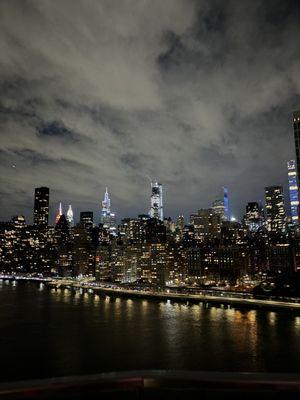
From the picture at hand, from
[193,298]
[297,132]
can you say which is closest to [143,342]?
[193,298]

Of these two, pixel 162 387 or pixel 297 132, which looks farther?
pixel 297 132

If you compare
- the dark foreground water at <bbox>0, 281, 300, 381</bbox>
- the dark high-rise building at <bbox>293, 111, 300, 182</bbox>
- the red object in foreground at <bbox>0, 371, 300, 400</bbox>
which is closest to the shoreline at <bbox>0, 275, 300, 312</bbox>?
the dark foreground water at <bbox>0, 281, 300, 381</bbox>

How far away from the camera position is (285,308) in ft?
154

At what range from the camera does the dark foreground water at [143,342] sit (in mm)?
21891

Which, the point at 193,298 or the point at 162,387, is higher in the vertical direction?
the point at 162,387

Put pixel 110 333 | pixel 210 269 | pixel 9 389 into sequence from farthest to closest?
pixel 210 269 < pixel 110 333 < pixel 9 389

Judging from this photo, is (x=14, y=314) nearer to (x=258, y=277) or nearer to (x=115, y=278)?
(x=258, y=277)

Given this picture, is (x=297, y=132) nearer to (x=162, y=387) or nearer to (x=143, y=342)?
(x=143, y=342)

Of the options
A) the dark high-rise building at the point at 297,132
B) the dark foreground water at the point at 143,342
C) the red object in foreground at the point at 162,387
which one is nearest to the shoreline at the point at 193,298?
the dark foreground water at the point at 143,342

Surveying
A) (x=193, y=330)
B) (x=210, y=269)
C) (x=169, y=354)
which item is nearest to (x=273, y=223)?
(x=210, y=269)

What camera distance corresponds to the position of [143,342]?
28.0 meters

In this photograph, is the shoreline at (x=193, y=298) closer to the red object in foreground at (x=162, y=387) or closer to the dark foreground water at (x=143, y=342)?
the dark foreground water at (x=143, y=342)

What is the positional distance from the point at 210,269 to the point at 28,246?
99.1 m

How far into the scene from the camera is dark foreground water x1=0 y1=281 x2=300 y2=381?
21891 mm
